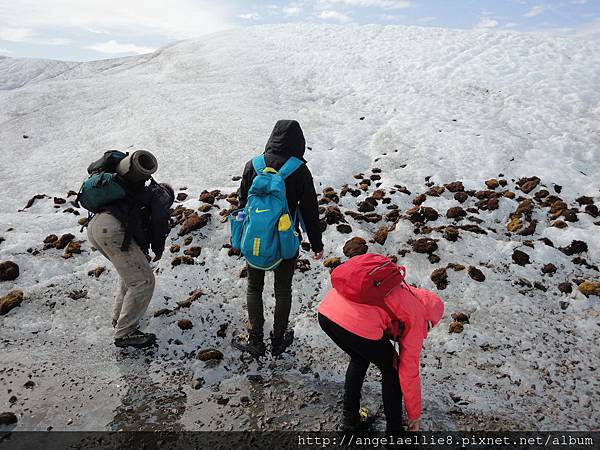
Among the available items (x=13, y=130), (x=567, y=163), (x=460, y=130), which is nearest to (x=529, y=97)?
(x=460, y=130)

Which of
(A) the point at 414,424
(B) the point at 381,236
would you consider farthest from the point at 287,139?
(B) the point at 381,236

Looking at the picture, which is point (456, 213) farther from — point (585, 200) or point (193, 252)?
point (193, 252)

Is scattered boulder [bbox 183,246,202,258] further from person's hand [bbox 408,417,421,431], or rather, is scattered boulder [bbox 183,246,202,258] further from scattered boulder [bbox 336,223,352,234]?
person's hand [bbox 408,417,421,431]

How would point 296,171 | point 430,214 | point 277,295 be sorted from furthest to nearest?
1. point 430,214
2. point 277,295
3. point 296,171

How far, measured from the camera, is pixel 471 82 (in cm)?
1405

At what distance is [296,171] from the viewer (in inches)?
157

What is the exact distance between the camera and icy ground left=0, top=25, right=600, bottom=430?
3961mm

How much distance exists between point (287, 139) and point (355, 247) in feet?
9.05

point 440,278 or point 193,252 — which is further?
point 193,252

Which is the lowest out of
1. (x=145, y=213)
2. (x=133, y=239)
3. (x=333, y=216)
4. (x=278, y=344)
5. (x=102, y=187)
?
(x=278, y=344)

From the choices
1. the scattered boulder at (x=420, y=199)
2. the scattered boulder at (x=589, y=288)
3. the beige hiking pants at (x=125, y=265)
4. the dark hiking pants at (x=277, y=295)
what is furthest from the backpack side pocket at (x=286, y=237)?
the scattered boulder at (x=420, y=199)

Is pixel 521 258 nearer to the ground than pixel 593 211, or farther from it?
nearer to the ground

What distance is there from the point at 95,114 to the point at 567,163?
15.2 meters

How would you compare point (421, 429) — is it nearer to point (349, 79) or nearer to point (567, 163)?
point (567, 163)
